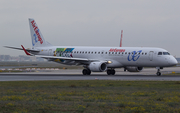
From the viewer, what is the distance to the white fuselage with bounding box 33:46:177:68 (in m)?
39.6

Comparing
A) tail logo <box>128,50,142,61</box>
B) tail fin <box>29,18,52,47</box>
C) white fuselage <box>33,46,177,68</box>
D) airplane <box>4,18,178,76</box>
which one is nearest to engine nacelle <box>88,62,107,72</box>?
airplane <box>4,18,178,76</box>

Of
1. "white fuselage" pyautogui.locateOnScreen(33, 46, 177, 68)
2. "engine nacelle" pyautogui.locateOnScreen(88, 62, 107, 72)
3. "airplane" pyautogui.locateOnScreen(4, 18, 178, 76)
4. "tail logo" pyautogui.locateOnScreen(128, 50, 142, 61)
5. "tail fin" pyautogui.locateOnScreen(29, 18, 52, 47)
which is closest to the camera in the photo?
"white fuselage" pyautogui.locateOnScreen(33, 46, 177, 68)

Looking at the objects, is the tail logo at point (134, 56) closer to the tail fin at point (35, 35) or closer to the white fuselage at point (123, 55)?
the white fuselage at point (123, 55)

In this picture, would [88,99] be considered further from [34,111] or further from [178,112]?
[178,112]

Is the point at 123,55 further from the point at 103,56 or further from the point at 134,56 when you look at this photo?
A: the point at 103,56

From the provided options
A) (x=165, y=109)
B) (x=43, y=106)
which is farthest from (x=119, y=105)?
(x=43, y=106)

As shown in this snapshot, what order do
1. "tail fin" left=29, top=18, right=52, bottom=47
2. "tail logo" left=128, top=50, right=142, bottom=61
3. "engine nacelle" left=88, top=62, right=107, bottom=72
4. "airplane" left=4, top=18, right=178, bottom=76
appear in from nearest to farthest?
"airplane" left=4, top=18, right=178, bottom=76
"tail logo" left=128, top=50, right=142, bottom=61
"engine nacelle" left=88, top=62, right=107, bottom=72
"tail fin" left=29, top=18, right=52, bottom=47

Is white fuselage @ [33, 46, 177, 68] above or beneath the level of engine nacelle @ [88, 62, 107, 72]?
above

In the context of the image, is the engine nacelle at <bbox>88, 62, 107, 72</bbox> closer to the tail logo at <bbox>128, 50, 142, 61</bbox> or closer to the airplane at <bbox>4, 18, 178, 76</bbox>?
the airplane at <bbox>4, 18, 178, 76</bbox>

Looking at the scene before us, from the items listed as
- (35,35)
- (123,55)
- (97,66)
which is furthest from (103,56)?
(35,35)

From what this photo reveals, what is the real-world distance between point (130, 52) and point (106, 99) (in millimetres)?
26499

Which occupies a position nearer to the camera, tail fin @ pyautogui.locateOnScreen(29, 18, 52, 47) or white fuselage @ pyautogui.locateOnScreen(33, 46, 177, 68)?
white fuselage @ pyautogui.locateOnScreen(33, 46, 177, 68)

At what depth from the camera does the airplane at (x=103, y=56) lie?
39.9 metres

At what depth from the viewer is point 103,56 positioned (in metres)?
44.0
